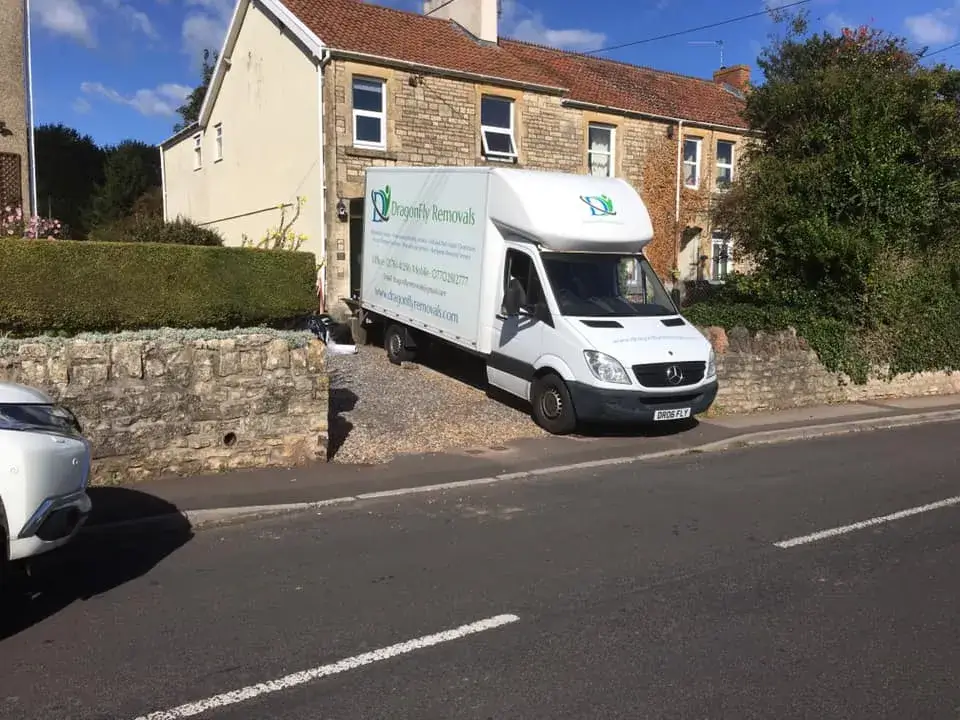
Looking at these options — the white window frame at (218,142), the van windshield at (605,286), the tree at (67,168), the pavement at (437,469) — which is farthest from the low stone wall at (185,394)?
the tree at (67,168)

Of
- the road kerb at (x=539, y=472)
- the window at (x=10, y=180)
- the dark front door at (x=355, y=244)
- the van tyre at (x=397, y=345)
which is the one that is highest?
the window at (x=10, y=180)

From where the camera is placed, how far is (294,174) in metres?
18.9

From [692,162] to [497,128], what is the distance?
6854 mm

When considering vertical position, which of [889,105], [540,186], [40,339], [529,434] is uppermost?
[889,105]

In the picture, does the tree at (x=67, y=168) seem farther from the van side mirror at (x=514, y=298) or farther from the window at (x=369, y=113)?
the van side mirror at (x=514, y=298)

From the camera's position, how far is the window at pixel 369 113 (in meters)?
17.9

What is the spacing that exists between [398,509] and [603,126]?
55.4ft

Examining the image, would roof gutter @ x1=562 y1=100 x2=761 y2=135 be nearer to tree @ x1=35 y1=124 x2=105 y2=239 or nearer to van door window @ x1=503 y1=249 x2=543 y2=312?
van door window @ x1=503 y1=249 x2=543 y2=312

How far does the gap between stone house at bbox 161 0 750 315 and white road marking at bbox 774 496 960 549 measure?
1145cm

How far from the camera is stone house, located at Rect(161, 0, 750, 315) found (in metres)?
17.8

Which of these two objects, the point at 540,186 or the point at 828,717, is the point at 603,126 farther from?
the point at 828,717

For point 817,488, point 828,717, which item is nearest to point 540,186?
point 817,488

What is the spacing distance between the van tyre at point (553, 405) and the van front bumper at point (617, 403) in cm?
13

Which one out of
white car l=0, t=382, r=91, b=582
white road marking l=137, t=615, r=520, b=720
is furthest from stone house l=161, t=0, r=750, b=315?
white road marking l=137, t=615, r=520, b=720
